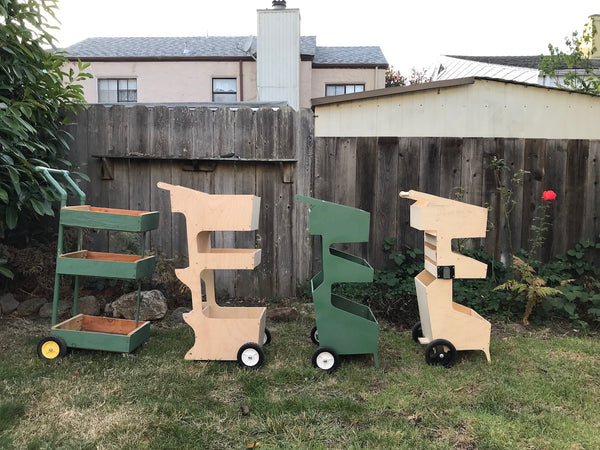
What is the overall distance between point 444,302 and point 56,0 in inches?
169

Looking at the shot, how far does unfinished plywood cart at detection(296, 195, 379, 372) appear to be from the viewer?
126 inches

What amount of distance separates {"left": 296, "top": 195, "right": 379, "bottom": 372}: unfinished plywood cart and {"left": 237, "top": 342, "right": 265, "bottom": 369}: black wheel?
0.40 meters

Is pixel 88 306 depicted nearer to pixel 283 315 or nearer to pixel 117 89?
pixel 283 315

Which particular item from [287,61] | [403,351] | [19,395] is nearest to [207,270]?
[19,395]

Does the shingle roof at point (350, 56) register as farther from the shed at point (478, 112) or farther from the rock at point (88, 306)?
the rock at point (88, 306)

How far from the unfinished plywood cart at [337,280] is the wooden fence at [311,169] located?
1.73 meters

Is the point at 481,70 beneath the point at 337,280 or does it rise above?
above

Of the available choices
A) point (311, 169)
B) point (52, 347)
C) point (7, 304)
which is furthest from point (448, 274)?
point (7, 304)

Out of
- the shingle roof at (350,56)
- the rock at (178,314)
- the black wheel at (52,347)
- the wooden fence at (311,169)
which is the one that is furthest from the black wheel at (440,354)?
the shingle roof at (350,56)

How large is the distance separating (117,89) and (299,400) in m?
13.9

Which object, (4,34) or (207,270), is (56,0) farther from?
(207,270)

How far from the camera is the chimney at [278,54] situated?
13031 millimetres

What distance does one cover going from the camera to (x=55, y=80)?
437 centimetres

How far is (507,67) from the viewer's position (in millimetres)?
10711
